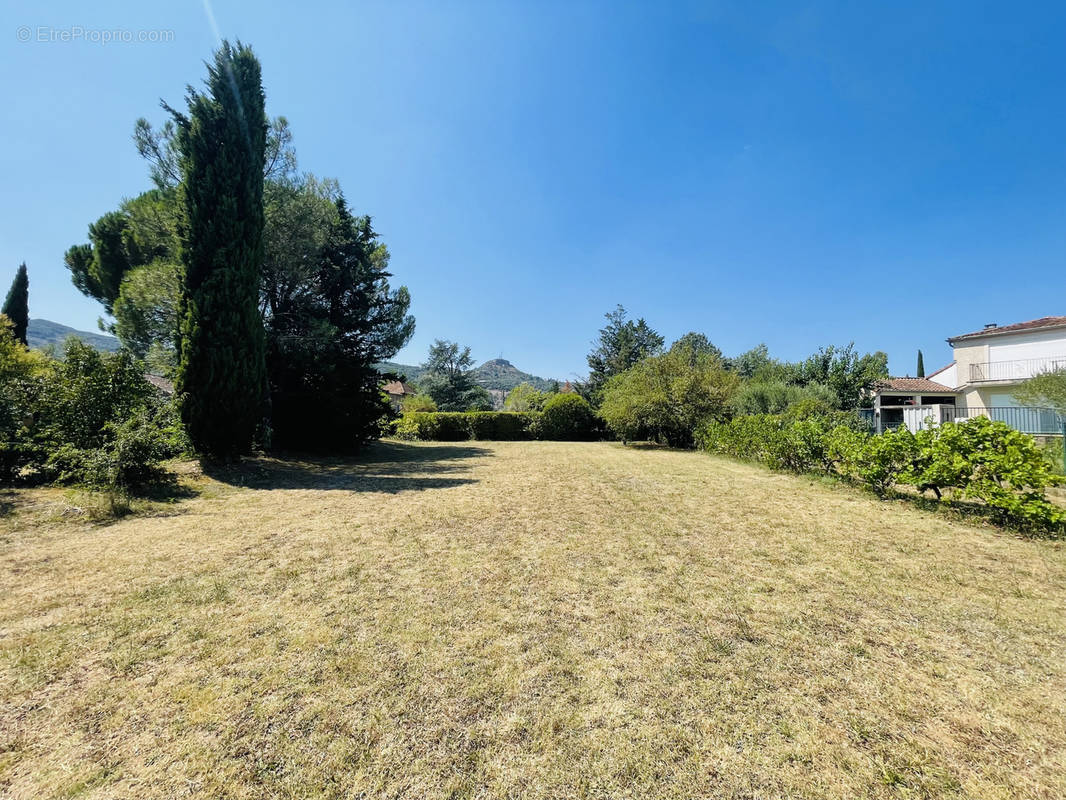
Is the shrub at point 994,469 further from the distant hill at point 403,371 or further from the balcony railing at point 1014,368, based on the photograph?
the balcony railing at point 1014,368

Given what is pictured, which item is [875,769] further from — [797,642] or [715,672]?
[797,642]

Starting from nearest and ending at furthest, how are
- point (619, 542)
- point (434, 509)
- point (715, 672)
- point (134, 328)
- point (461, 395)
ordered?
point (715, 672), point (619, 542), point (434, 509), point (134, 328), point (461, 395)

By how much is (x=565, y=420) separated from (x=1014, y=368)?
23.6 meters

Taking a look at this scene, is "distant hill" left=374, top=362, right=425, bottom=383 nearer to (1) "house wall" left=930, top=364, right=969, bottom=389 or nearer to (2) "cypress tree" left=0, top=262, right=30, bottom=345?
(2) "cypress tree" left=0, top=262, right=30, bottom=345

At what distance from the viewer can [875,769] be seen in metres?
→ 1.65

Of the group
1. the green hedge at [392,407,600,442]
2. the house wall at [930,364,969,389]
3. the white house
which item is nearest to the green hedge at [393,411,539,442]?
the green hedge at [392,407,600,442]

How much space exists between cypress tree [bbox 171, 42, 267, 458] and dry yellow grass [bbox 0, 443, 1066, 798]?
4.23 meters

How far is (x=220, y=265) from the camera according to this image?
8.60 meters

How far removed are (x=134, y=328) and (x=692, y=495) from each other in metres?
15.6

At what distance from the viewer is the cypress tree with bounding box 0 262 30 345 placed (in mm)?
22141

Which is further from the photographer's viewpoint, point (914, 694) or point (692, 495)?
point (692, 495)

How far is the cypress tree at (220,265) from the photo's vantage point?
8.42 m

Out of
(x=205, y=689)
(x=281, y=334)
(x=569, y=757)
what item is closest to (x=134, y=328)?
(x=281, y=334)

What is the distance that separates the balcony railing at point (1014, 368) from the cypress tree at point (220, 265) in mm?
32129
